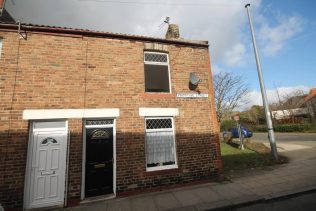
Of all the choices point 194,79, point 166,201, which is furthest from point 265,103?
point 166,201

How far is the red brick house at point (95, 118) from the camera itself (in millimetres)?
5883

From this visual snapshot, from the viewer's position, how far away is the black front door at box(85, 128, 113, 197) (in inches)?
246

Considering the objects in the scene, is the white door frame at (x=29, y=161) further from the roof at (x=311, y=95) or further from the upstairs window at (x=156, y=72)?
the roof at (x=311, y=95)

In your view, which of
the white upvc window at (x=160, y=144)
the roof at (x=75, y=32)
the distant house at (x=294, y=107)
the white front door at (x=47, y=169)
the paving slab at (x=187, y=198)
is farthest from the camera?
the distant house at (x=294, y=107)

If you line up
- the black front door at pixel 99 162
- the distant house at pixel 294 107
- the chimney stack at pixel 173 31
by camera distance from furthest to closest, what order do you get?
the distant house at pixel 294 107 → the chimney stack at pixel 173 31 → the black front door at pixel 99 162

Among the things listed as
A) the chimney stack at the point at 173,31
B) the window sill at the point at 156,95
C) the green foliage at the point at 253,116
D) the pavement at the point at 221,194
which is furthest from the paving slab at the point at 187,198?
the green foliage at the point at 253,116

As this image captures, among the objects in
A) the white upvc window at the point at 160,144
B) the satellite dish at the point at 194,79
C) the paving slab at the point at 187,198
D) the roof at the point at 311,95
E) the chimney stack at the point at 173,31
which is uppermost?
the roof at the point at 311,95

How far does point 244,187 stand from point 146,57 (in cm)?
598

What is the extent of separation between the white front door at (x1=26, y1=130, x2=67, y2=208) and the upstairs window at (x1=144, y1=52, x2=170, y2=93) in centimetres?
383

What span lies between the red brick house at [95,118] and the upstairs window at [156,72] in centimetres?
4

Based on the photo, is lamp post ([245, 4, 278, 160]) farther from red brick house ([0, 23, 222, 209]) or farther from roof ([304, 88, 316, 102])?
roof ([304, 88, 316, 102])

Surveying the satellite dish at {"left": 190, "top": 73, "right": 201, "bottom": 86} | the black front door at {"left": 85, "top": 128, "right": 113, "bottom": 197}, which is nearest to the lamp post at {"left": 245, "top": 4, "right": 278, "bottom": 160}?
the satellite dish at {"left": 190, "top": 73, "right": 201, "bottom": 86}

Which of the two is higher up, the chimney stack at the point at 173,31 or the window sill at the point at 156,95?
the chimney stack at the point at 173,31

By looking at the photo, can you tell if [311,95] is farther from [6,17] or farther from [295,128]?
[6,17]
